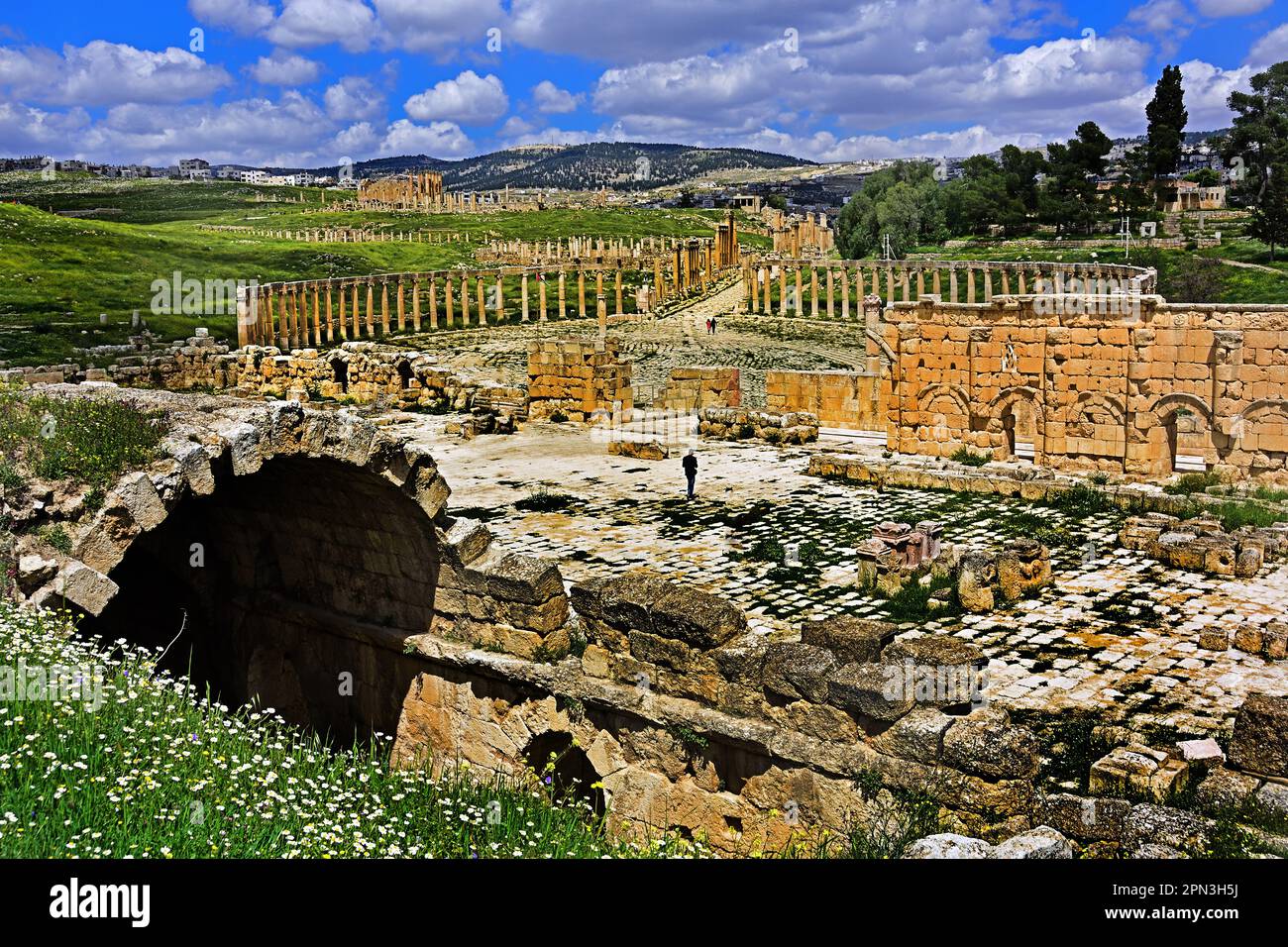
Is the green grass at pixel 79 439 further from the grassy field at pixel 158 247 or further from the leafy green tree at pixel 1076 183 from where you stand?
the leafy green tree at pixel 1076 183

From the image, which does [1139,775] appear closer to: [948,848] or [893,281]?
[948,848]

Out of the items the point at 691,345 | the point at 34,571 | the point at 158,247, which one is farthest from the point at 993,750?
the point at 158,247

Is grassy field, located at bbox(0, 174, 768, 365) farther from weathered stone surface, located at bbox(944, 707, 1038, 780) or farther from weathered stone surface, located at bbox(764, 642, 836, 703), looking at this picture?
weathered stone surface, located at bbox(944, 707, 1038, 780)

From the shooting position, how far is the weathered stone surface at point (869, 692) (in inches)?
372

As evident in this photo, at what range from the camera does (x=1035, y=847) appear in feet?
24.2

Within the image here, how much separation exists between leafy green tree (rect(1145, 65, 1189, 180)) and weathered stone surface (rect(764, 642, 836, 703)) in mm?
89990

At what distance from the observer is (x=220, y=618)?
1501 cm

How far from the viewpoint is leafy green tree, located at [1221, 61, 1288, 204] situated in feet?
277

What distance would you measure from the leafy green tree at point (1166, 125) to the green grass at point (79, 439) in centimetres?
9112

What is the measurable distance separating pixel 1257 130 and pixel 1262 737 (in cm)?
8985

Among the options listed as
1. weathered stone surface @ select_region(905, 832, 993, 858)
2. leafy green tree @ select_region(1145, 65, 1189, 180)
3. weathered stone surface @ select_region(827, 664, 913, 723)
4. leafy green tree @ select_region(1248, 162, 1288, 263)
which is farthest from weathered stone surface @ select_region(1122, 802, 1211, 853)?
leafy green tree @ select_region(1145, 65, 1189, 180)

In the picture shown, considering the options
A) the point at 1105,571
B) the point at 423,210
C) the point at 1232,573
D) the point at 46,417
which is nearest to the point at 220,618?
the point at 46,417

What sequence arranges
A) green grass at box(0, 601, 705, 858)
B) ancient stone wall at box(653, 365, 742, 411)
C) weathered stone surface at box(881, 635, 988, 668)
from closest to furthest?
green grass at box(0, 601, 705, 858) < weathered stone surface at box(881, 635, 988, 668) < ancient stone wall at box(653, 365, 742, 411)
